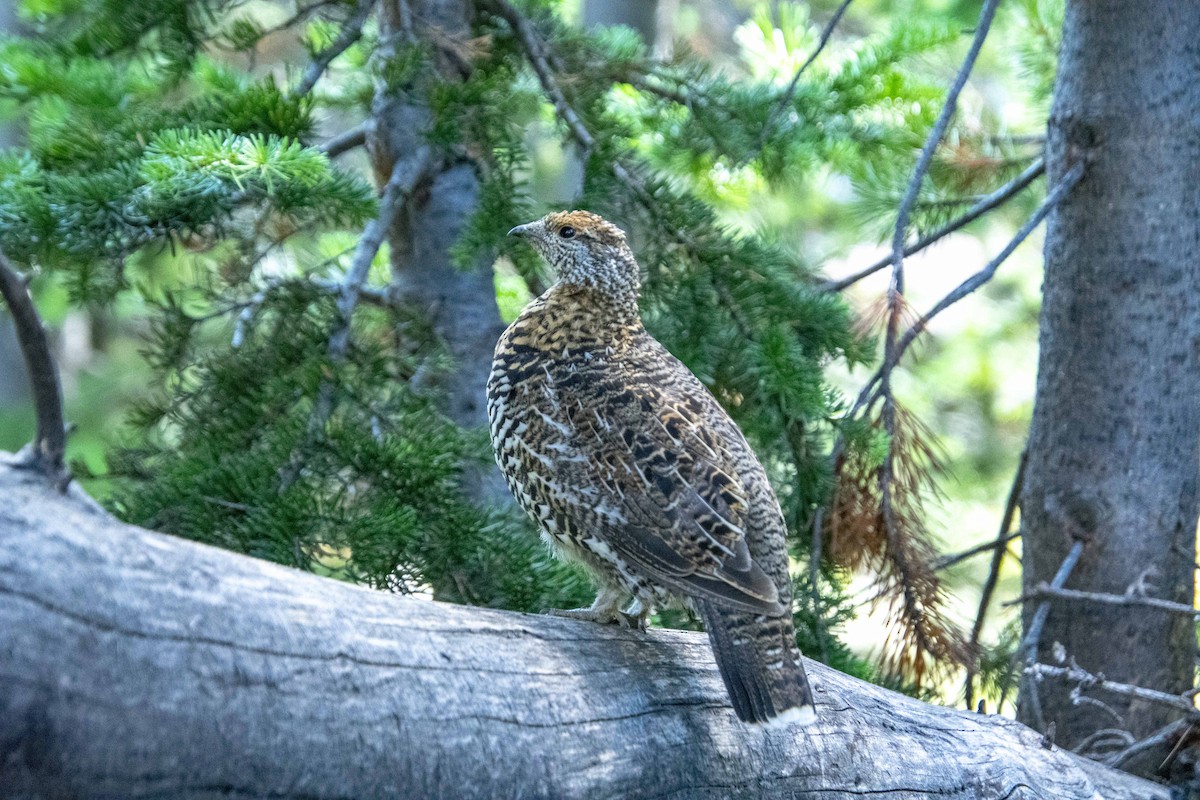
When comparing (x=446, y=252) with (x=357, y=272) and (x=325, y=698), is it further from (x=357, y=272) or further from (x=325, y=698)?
(x=325, y=698)

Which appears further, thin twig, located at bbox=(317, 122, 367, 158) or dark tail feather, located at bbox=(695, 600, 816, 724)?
thin twig, located at bbox=(317, 122, 367, 158)

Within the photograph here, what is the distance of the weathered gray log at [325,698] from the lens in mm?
1615

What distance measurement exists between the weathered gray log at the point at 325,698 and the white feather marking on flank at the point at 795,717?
0.38ft

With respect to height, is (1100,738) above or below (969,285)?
below

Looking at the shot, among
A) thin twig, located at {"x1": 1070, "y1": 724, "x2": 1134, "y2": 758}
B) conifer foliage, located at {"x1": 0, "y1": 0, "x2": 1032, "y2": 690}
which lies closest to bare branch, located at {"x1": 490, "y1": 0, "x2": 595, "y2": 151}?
conifer foliage, located at {"x1": 0, "y1": 0, "x2": 1032, "y2": 690}

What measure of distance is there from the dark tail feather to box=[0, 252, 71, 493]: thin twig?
1.46 meters

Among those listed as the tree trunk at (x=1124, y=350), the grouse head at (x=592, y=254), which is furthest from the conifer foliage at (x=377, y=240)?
the tree trunk at (x=1124, y=350)

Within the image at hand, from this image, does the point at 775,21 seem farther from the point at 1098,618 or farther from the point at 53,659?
the point at 53,659

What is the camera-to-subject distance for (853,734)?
8.74 ft

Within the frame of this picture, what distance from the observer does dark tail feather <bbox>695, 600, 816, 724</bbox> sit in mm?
2439

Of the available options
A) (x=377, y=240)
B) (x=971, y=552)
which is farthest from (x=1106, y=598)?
(x=377, y=240)

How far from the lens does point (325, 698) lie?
1860 millimetres

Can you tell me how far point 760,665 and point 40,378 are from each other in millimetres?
1615

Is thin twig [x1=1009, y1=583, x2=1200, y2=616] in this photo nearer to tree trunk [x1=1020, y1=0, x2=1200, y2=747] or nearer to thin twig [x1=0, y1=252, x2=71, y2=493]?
tree trunk [x1=1020, y1=0, x2=1200, y2=747]
